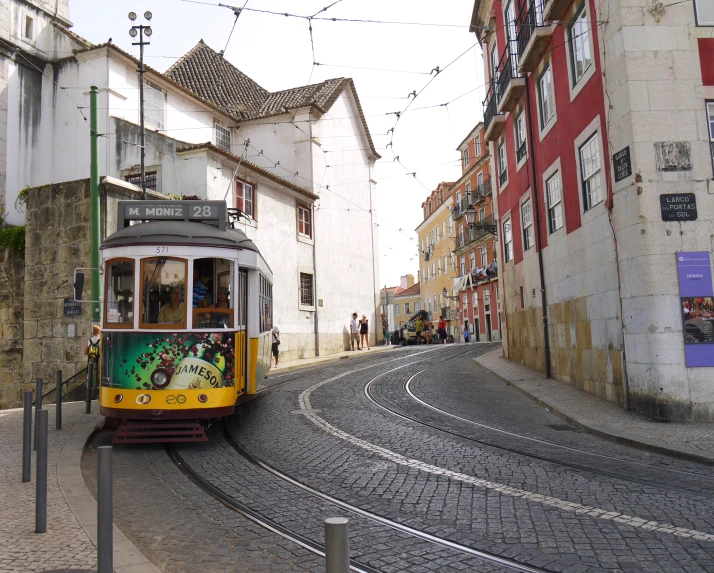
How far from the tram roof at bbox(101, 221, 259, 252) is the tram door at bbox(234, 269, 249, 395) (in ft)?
1.74

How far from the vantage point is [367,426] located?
30.0 ft

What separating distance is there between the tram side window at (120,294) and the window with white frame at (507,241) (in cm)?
1326

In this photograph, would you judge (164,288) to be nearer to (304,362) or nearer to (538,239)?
(538,239)

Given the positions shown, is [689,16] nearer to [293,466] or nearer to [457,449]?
[457,449]

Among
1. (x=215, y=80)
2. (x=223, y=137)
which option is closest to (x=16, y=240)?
(x=223, y=137)

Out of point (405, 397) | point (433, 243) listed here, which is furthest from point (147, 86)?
point (433, 243)

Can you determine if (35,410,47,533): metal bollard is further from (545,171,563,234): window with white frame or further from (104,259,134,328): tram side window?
(545,171,563,234): window with white frame

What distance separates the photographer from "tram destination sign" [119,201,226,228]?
8812mm

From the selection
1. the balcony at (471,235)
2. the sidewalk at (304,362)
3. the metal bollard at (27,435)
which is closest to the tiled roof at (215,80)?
the sidewalk at (304,362)

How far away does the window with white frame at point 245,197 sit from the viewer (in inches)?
874

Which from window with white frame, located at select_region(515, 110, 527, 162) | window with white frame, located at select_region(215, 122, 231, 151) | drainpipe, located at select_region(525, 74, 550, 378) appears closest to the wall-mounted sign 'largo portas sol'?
drainpipe, located at select_region(525, 74, 550, 378)

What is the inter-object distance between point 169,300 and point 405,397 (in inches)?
228

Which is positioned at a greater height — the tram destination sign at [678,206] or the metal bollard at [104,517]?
the tram destination sign at [678,206]

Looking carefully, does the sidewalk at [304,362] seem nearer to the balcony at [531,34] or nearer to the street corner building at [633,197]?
the street corner building at [633,197]
